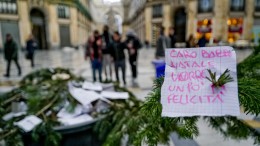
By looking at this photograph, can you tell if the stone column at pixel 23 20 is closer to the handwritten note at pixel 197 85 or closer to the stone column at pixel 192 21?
the stone column at pixel 192 21

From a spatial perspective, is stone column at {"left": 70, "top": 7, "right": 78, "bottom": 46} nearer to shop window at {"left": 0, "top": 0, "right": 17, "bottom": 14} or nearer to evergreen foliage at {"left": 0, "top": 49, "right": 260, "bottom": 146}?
shop window at {"left": 0, "top": 0, "right": 17, "bottom": 14}

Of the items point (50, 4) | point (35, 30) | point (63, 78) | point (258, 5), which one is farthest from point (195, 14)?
point (63, 78)

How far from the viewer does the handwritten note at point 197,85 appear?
74cm

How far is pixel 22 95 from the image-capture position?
2.42 meters

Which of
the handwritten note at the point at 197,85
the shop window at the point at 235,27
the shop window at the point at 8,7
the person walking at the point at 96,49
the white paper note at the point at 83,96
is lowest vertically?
the white paper note at the point at 83,96

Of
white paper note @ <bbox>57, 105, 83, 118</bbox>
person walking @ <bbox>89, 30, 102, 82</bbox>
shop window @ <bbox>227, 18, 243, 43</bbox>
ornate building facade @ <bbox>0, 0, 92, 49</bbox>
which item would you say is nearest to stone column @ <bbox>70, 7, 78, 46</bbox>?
ornate building facade @ <bbox>0, 0, 92, 49</bbox>

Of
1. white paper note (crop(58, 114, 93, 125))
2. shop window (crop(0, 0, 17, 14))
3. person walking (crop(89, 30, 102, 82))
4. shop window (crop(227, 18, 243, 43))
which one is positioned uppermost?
shop window (crop(0, 0, 17, 14))

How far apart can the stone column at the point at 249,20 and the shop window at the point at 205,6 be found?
421 centimetres

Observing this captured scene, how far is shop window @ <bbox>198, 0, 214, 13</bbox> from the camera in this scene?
26.4m

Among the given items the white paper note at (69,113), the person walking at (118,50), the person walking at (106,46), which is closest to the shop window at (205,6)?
the person walking at (106,46)

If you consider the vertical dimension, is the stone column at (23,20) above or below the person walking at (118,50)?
above

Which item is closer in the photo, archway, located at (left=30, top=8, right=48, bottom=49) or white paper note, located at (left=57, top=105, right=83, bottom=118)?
white paper note, located at (left=57, top=105, right=83, bottom=118)

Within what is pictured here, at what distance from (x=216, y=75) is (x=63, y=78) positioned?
2320 mm

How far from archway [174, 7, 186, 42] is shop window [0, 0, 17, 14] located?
1876 centimetres
